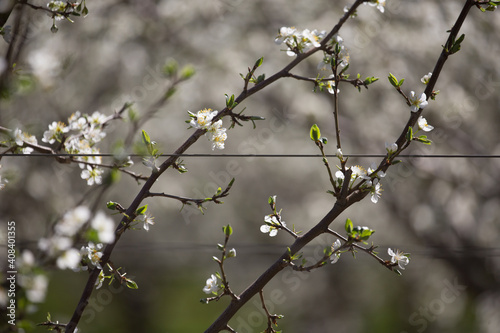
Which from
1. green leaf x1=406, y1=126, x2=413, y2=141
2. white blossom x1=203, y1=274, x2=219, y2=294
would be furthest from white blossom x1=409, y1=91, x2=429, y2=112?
white blossom x1=203, y1=274, x2=219, y2=294

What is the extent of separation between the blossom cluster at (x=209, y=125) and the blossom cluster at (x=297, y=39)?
0.71ft

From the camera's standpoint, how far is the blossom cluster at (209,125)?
1.07 m

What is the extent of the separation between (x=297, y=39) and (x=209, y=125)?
0.87 feet

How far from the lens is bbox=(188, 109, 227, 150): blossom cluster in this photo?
1.07 m

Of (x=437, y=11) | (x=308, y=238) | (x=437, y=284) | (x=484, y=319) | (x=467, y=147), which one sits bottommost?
(x=308, y=238)

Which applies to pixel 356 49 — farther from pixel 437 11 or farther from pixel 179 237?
pixel 179 237

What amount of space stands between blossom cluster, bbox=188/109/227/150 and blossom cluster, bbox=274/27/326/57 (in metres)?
0.22

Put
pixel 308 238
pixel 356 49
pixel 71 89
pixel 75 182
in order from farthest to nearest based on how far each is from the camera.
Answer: pixel 75 182, pixel 71 89, pixel 356 49, pixel 308 238

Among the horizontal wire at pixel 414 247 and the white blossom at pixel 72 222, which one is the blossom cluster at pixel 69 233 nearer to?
the white blossom at pixel 72 222

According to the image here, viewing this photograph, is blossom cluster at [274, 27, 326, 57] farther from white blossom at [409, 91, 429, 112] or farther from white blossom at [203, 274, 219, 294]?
white blossom at [203, 274, 219, 294]

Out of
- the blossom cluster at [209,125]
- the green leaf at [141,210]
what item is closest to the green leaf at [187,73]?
the blossom cluster at [209,125]

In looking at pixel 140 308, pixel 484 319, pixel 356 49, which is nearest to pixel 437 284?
pixel 484 319

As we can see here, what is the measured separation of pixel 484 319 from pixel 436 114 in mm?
1651

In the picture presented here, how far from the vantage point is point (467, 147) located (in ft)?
12.8
